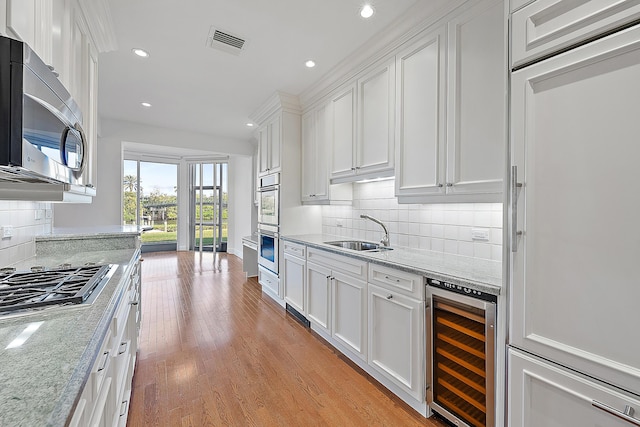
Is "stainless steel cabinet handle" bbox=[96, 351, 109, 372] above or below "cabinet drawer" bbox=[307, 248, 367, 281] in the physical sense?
below

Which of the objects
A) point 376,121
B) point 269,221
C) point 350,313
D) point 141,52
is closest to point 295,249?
point 269,221

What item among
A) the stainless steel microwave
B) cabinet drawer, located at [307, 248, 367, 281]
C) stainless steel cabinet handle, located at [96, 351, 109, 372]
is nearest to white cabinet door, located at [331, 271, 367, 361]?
cabinet drawer, located at [307, 248, 367, 281]

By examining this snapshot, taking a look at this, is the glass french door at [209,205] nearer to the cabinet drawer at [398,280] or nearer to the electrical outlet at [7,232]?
the electrical outlet at [7,232]

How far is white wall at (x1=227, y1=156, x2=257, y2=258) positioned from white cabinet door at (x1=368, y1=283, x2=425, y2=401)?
4813mm

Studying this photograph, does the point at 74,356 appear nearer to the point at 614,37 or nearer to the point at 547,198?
the point at 547,198

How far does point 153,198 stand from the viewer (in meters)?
7.82

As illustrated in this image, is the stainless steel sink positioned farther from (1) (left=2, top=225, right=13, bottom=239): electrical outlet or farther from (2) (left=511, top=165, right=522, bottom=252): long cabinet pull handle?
(1) (left=2, top=225, right=13, bottom=239): electrical outlet

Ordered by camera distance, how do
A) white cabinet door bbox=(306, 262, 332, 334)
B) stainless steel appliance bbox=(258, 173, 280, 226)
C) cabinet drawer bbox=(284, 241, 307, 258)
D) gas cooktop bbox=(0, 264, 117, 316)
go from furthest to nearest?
stainless steel appliance bbox=(258, 173, 280, 226), cabinet drawer bbox=(284, 241, 307, 258), white cabinet door bbox=(306, 262, 332, 334), gas cooktop bbox=(0, 264, 117, 316)

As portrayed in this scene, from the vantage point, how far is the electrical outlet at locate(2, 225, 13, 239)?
1645 mm

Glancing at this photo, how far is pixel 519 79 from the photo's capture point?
1.19 m

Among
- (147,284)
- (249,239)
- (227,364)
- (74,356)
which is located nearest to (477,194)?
(74,356)

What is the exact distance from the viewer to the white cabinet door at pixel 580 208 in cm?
93

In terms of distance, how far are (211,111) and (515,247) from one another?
4.28 meters

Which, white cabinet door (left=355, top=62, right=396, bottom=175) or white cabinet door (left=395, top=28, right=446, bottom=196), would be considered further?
white cabinet door (left=355, top=62, right=396, bottom=175)
